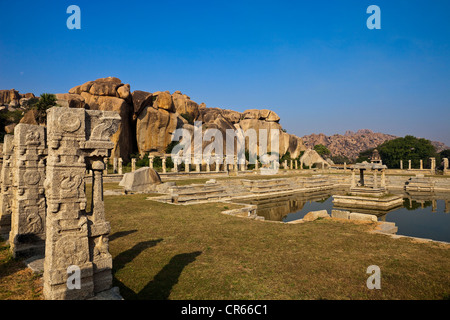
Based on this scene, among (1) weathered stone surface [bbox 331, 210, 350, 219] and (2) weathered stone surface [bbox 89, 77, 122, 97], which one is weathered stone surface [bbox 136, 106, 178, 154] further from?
(1) weathered stone surface [bbox 331, 210, 350, 219]

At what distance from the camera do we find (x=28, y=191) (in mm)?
6465

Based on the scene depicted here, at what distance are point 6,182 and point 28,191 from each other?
6.40ft

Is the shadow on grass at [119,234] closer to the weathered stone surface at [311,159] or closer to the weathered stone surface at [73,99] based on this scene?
the weathered stone surface at [73,99]

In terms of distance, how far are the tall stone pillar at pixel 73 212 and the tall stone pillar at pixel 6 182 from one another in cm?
477

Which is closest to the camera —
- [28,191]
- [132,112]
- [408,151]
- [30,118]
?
[28,191]

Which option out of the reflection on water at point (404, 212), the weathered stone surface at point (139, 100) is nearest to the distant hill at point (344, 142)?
the weathered stone surface at point (139, 100)

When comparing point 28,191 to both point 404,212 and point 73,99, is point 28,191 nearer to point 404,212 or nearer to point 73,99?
point 404,212

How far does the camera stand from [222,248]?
6.98m

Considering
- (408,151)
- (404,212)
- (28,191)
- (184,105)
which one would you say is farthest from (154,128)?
(408,151)

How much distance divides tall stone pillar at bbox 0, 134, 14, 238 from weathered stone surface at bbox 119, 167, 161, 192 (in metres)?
9.65

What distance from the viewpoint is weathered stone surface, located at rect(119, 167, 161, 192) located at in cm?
1780
